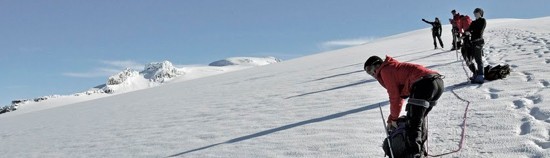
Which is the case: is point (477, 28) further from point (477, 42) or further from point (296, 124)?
point (296, 124)

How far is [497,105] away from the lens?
8.03 metres

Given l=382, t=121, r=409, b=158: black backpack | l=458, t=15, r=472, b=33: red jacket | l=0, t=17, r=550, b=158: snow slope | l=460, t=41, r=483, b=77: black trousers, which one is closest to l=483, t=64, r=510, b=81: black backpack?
l=0, t=17, r=550, b=158: snow slope

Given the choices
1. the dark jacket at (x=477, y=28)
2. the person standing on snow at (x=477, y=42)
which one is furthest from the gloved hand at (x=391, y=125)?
the dark jacket at (x=477, y=28)

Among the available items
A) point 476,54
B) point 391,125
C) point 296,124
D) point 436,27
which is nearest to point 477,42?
point 476,54

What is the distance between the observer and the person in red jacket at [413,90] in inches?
210

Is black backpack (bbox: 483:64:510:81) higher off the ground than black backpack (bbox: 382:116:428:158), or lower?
higher

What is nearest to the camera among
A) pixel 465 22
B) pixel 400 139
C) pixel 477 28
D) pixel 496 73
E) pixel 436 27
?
pixel 400 139

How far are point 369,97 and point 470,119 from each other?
145 inches

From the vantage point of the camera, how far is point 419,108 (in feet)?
17.5

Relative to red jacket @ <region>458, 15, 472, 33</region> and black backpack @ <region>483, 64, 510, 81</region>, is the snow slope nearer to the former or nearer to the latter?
black backpack @ <region>483, 64, 510, 81</region>

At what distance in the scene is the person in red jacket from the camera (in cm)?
532

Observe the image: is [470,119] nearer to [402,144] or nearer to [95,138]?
[402,144]

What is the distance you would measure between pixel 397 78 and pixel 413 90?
0.71ft

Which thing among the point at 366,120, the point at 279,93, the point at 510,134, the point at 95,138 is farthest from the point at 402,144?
the point at 279,93
